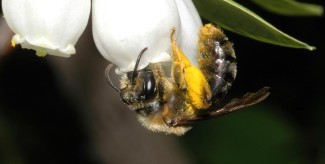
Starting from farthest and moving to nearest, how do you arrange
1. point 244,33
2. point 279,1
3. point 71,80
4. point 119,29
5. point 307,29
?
1. point 307,29
2. point 71,80
3. point 279,1
4. point 244,33
5. point 119,29

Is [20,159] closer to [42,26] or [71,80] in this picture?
[71,80]

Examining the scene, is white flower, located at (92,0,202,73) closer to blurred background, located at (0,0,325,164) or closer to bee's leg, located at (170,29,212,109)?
bee's leg, located at (170,29,212,109)

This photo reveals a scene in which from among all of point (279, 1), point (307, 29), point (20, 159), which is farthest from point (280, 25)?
point (279, 1)

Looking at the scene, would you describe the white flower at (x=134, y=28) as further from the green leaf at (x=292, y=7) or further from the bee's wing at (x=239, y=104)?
the green leaf at (x=292, y=7)

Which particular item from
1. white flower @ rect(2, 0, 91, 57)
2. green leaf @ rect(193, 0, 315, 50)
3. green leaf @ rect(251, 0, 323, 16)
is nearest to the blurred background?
green leaf @ rect(251, 0, 323, 16)

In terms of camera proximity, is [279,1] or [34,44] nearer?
[34,44]

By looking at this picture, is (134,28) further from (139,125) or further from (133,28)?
(139,125)
